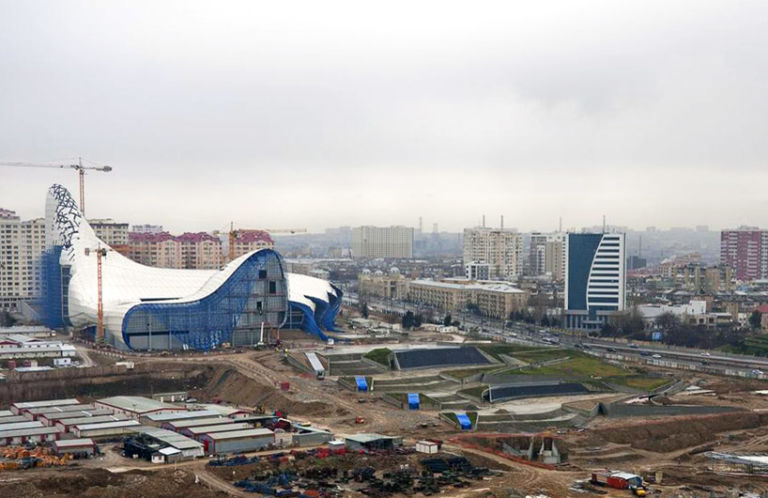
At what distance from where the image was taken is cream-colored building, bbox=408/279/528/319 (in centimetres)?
8625

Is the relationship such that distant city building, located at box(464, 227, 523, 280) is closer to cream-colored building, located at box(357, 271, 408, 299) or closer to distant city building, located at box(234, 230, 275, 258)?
cream-colored building, located at box(357, 271, 408, 299)

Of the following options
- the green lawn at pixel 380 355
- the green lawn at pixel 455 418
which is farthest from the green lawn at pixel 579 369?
the green lawn at pixel 455 418

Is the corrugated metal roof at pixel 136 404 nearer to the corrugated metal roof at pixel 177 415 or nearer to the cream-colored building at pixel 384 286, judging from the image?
the corrugated metal roof at pixel 177 415

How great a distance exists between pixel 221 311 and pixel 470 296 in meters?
37.7

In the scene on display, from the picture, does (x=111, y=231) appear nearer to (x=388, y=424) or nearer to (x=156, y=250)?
(x=156, y=250)

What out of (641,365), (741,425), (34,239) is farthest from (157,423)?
(34,239)

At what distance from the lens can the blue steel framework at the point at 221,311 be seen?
56.1 m

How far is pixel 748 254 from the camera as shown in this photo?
5027 inches

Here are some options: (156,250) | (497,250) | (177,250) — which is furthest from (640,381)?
(497,250)

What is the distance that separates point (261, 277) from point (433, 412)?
2067 cm

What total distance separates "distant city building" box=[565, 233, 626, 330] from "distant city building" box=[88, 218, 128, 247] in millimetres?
40148

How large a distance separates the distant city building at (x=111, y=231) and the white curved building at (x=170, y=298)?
791 inches

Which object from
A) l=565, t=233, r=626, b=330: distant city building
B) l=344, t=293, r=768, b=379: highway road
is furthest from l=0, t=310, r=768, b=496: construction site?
l=565, t=233, r=626, b=330: distant city building

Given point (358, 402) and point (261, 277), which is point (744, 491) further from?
point (261, 277)
